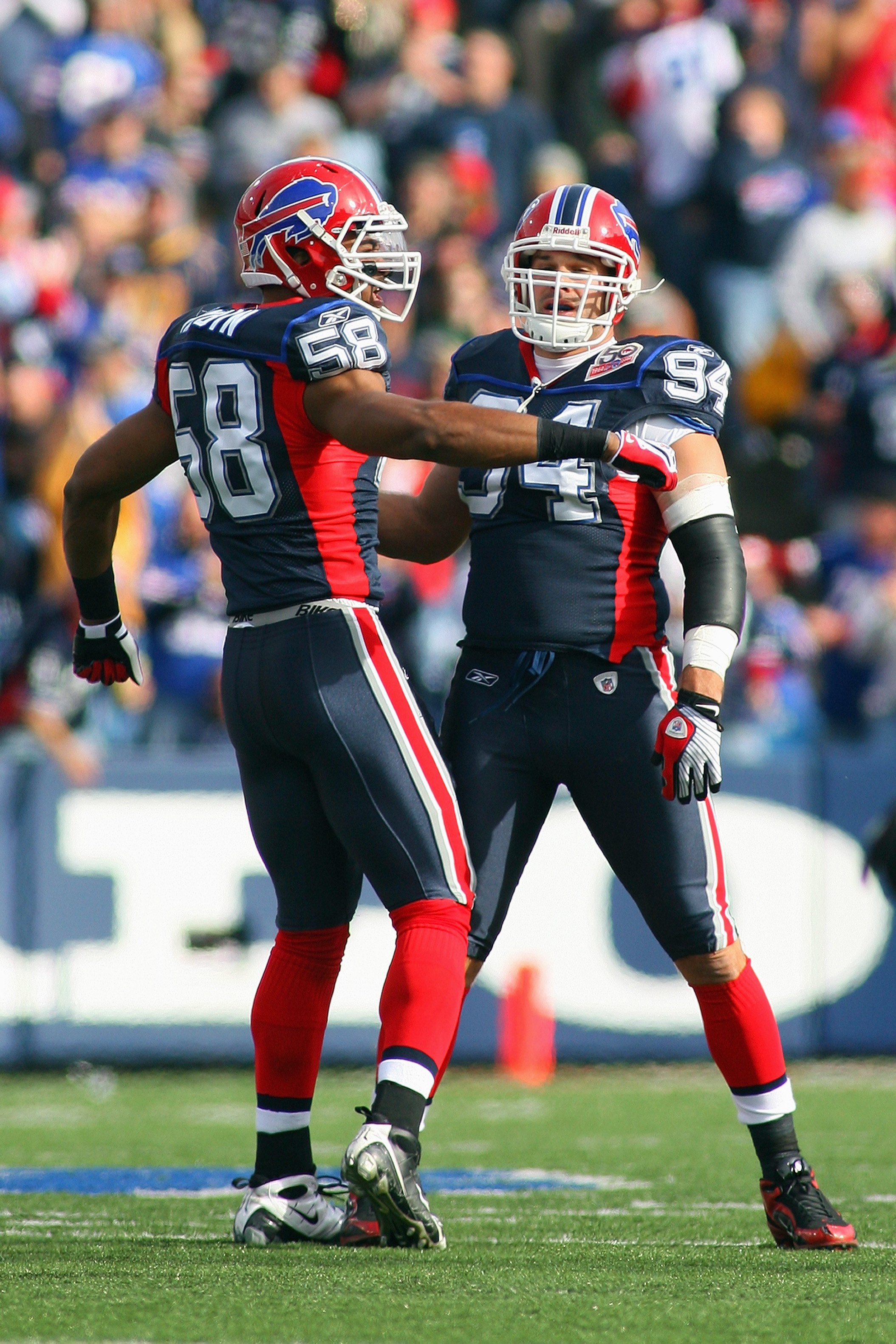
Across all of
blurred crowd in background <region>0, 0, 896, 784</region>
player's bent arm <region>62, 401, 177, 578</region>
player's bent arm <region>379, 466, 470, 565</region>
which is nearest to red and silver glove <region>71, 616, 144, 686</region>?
player's bent arm <region>62, 401, 177, 578</region>

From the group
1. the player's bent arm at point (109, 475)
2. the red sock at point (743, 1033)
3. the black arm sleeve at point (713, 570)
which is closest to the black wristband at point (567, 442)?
the black arm sleeve at point (713, 570)

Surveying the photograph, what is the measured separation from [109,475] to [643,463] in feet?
3.42

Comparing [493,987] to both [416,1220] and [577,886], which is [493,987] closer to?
[577,886]

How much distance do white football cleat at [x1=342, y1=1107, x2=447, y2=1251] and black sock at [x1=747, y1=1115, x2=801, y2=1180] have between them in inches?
23.5

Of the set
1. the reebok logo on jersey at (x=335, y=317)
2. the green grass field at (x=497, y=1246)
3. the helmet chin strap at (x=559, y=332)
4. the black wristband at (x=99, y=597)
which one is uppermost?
the helmet chin strap at (x=559, y=332)

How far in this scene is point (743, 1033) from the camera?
11.5ft

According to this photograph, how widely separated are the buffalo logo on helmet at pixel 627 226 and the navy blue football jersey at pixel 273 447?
23.4 inches

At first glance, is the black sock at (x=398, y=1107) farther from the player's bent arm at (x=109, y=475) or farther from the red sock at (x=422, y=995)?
the player's bent arm at (x=109, y=475)

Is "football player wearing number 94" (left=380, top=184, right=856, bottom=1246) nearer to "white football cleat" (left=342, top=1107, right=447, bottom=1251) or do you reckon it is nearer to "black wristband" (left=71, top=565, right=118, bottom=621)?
"white football cleat" (left=342, top=1107, right=447, bottom=1251)

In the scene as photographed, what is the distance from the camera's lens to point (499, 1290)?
2900 millimetres

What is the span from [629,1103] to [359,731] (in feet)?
10.4

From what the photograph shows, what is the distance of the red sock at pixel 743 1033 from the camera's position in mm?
3498

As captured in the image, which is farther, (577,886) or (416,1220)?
(577,886)

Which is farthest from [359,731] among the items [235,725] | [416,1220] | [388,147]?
[388,147]
